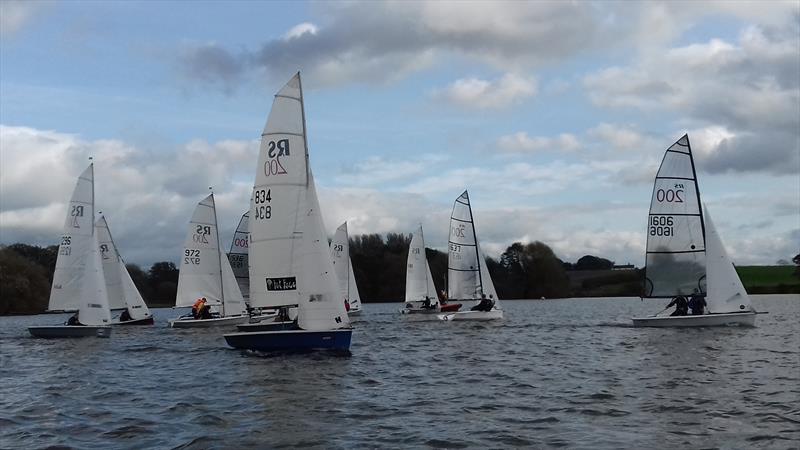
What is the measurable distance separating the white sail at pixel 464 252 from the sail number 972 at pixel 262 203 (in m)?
Result: 21.3

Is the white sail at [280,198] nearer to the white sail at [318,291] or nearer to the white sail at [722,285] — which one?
the white sail at [318,291]

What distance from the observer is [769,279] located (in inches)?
3784

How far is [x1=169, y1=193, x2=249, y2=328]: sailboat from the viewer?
39406 millimetres

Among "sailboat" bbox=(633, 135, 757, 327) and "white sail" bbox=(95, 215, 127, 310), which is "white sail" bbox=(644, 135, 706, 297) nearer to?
"sailboat" bbox=(633, 135, 757, 327)

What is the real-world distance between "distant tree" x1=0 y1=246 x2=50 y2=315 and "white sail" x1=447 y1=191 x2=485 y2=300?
126 ft

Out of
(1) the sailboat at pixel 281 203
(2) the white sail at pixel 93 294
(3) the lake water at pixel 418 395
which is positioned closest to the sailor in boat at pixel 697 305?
(3) the lake water at pixel 418 395

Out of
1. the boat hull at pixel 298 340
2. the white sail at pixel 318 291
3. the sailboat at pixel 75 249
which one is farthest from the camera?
the sailboat at pixel 75 249

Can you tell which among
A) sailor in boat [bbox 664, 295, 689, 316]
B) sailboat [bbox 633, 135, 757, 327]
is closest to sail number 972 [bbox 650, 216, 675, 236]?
sailboat [bbox 633, 135, 757, 327]

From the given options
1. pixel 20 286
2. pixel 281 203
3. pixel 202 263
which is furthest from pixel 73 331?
pixel 20 286

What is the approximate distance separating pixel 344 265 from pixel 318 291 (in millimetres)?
28820

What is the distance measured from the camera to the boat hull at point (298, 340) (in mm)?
21125

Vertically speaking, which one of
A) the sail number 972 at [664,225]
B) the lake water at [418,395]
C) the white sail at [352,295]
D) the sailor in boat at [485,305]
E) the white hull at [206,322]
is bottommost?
the lake water at [418,395]

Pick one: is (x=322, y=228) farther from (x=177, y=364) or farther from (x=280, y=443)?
(x=280, y=443)

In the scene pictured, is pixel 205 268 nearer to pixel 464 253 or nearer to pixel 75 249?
pixel 75 249
